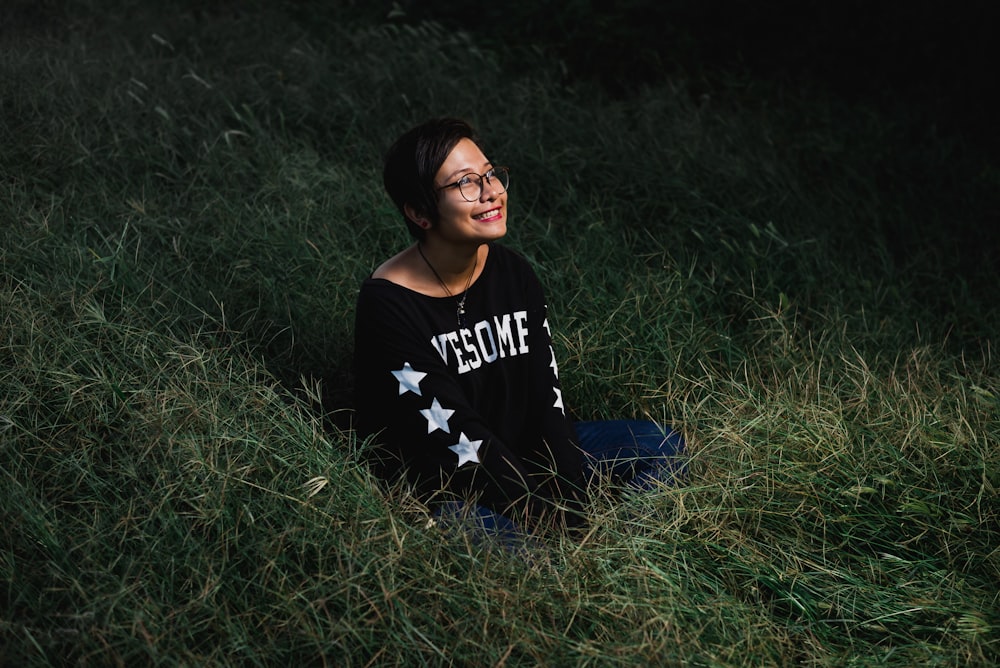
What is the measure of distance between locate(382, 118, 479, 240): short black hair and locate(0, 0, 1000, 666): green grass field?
0.60 meters

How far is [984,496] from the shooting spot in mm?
2570

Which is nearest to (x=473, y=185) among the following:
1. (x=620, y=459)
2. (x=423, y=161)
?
(x=423, y=161)

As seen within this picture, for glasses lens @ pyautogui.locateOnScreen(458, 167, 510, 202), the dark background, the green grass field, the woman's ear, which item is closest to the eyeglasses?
glasses lens @ pyautogui.locateOnScreen(458, 167, 510, 202)

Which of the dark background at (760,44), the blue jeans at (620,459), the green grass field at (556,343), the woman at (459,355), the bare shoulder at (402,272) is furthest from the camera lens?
the dark background at (760,44)

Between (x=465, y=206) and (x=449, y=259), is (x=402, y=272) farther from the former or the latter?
(x=465, y=206)

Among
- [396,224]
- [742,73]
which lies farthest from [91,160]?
[742,73]

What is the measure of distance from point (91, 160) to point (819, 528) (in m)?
3.15

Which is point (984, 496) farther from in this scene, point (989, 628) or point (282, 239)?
point (282, 239)

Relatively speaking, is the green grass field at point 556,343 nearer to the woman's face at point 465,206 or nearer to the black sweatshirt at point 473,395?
the black sweatshirt at point 473,395

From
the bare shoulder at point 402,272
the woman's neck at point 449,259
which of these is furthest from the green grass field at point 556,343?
the woman's neck at point 449,259

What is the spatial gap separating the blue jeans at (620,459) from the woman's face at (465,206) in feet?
2.31

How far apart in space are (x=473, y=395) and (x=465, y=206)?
1.76 ft

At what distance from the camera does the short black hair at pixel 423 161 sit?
2686 mm

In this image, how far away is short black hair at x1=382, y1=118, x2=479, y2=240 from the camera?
2686 millimetres
